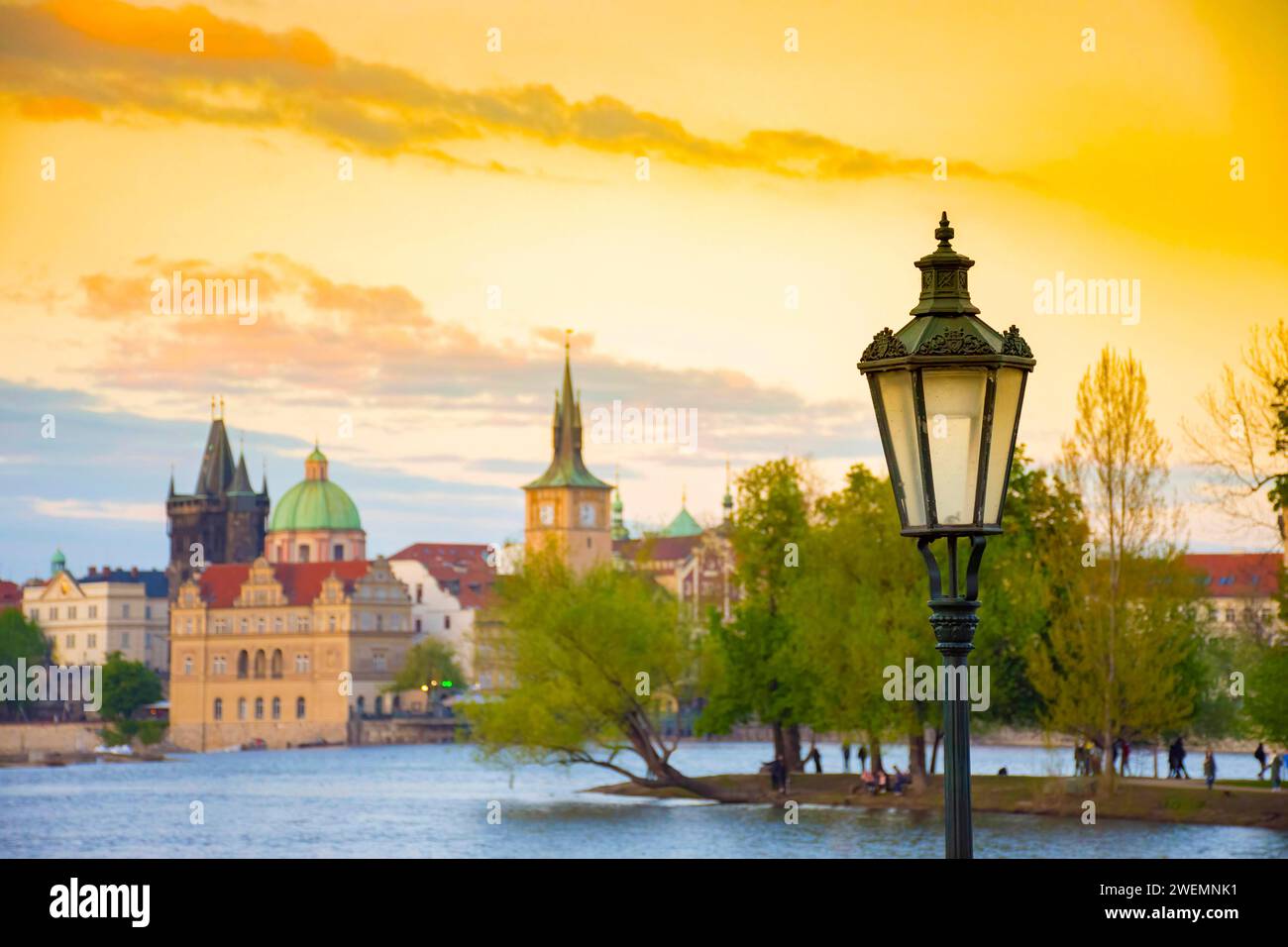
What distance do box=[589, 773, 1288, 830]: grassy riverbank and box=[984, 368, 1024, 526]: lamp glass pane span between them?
39.2 m

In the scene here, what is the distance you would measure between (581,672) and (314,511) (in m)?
123

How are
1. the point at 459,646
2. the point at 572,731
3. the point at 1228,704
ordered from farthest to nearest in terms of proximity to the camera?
the point at 459,646 → the point at 1228,704 → the point at 572,731

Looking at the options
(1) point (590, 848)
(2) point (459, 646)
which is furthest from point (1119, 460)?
(2) point (459, 646)

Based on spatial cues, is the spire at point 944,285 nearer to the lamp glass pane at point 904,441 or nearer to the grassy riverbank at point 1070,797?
the lamp glass pane at point 904,441

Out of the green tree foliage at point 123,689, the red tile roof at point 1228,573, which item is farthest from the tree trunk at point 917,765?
the green tree foliage at point 123,689

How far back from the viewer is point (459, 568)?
166 m

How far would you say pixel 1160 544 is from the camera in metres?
50.4

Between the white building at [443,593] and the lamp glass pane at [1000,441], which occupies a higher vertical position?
the white building at [443,593]

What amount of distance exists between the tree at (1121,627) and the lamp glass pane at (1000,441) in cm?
4294

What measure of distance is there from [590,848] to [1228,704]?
77.7 feet

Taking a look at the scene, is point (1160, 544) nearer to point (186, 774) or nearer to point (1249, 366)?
point (1249, 366)

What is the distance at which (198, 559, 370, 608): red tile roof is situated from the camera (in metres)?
149

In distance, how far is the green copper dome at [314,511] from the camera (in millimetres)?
177625
